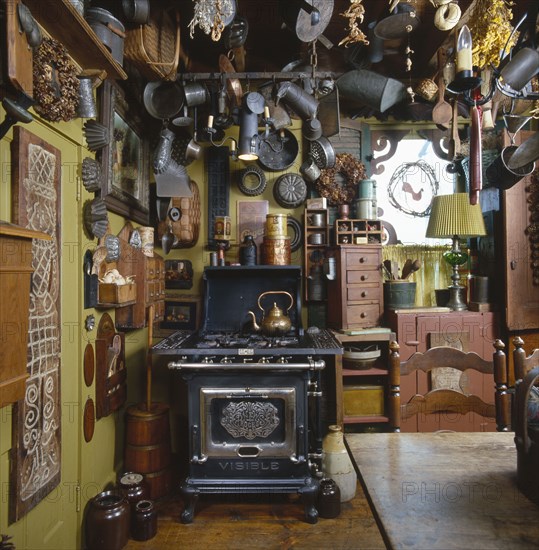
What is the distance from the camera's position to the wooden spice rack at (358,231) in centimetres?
336

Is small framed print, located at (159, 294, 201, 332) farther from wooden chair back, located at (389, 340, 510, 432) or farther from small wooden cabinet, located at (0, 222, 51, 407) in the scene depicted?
small wooden cabinet, located at (0, 222, 51, 407)

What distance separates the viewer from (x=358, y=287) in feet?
10.5

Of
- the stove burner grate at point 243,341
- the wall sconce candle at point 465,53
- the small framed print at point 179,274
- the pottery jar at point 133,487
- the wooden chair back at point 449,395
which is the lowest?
the pottery jar at point 133,487

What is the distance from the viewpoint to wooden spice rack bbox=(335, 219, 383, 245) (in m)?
3.36

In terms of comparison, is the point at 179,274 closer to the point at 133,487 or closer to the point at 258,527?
the point at 133,487

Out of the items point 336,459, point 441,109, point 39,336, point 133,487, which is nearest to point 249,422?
point 336,459

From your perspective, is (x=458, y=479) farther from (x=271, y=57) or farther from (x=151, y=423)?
(x=271, y=57)

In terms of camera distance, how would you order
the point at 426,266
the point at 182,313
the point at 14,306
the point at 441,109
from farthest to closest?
the point at 426,266 < the point at 182,313 < the point at 441,109 < the point at 14,306

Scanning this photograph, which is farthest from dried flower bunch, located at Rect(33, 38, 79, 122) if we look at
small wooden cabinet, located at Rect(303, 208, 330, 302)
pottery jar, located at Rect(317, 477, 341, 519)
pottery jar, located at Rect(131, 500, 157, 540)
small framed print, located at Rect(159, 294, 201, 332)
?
pottery jar, located at Rect(317, 477, 341, 519)

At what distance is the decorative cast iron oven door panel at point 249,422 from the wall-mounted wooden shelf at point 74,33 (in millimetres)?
1805

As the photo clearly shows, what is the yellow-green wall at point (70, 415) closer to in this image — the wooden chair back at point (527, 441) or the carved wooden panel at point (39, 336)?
the carved wooden panel at point (39, 336)

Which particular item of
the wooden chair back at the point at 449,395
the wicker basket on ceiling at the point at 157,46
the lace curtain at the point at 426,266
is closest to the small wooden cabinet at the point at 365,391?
the lace curtain at the point at 426,266

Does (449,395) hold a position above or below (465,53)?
below

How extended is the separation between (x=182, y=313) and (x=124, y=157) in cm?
130
